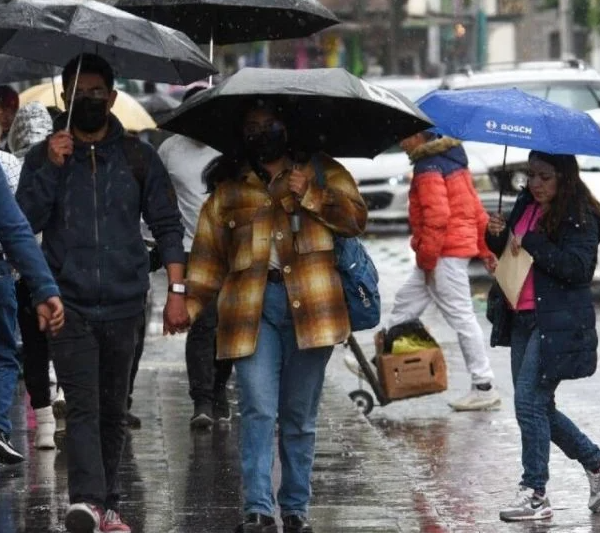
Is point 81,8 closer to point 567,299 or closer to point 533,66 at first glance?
point 567,299

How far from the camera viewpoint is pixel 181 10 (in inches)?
405

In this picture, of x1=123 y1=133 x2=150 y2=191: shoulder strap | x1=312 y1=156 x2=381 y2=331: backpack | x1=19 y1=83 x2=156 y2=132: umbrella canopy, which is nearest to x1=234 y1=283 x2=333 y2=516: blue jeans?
x1=312 y1=156 x2=381 y2=331: backpack

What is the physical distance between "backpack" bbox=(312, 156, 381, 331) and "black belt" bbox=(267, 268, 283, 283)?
9.1 inches

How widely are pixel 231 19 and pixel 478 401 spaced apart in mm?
3071

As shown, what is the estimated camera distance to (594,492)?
8781 millimetres

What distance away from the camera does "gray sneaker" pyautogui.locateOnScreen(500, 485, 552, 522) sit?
27.9 ft

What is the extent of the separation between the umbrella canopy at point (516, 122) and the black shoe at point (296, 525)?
177cm

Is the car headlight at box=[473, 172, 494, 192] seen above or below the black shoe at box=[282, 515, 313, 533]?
below

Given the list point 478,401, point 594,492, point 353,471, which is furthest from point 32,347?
point 478,401

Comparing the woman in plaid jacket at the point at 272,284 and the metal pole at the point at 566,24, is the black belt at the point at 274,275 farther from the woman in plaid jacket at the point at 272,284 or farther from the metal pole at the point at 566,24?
the metal pole at the point at 566,24

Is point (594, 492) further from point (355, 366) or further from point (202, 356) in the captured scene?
point (355, 366)

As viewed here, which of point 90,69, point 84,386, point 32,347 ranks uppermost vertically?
point 90,69

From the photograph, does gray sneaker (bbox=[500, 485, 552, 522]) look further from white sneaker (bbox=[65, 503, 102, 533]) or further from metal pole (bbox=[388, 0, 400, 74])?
metal pole (bbox=[388, 0, 400, 74])

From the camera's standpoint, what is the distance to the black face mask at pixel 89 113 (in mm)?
7816
